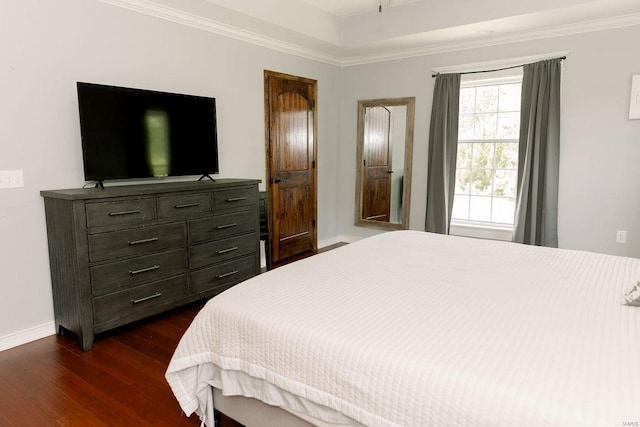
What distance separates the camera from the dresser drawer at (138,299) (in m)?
2.75

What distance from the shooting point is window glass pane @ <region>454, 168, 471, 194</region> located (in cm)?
479

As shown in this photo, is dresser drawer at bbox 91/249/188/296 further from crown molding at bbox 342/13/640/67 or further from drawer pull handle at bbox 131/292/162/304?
crown molding at bbox 342/13/640/67

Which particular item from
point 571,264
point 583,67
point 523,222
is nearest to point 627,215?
point 523,222

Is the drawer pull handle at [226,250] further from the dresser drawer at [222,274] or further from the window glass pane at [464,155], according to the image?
the window glass pane at [464,155]

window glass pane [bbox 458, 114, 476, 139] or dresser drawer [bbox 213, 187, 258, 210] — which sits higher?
window glass pane [bbox 458, 114, 476, 139]

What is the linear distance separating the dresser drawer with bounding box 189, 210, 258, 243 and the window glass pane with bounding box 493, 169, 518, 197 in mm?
2736

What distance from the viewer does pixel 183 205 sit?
10.4 ft

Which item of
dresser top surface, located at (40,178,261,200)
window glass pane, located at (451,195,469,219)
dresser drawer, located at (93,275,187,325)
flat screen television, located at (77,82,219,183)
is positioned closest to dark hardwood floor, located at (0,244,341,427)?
dresser drawer, located at (93,275,187,325)

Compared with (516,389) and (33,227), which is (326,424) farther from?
(33,227)

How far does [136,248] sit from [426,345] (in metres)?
2.31

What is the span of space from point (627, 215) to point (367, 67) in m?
3.29

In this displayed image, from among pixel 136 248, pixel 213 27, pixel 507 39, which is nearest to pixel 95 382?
pixel 136 248

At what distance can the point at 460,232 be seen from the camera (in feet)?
15.7

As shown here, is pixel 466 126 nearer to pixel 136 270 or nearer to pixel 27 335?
pixel 136 270
